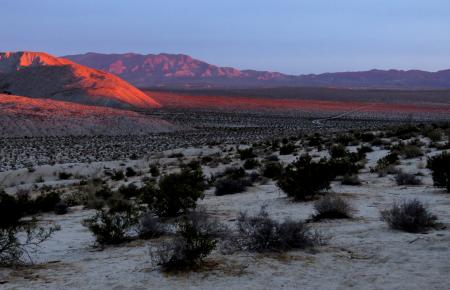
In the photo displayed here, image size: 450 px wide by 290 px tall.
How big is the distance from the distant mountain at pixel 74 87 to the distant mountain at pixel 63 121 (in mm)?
22023

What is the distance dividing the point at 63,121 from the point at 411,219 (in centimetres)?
4641

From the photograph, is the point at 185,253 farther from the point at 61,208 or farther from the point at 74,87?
the point at 74,87

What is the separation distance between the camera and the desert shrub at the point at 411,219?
26.7 ft

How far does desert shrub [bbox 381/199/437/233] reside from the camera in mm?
8133

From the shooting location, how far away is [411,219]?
8141mm

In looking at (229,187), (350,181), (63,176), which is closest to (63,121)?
(63,176)

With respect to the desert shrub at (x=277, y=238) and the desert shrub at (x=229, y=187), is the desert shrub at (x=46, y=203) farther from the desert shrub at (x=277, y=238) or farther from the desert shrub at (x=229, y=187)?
the desert shrub at (x=277, y=238)

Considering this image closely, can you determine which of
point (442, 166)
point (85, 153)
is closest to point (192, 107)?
point (85, 153)

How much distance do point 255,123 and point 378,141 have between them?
121 ft

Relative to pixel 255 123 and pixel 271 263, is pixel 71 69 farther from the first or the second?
pixel 271 263

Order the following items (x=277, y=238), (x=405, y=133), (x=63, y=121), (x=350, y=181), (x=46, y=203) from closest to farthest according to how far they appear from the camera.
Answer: (x=277, y=238), (x=46, y=203), (x=350, y=181), (x=405, y=133), (x=63, y=121)

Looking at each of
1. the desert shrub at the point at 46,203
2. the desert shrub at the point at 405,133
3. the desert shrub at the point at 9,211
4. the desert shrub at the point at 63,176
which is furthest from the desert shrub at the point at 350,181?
the desert shrub at the point at 405,133

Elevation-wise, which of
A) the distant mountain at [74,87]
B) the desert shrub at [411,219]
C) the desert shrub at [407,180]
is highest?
the distant mountain at [74,87]

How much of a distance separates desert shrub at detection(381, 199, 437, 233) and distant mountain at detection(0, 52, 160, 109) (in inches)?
2916
